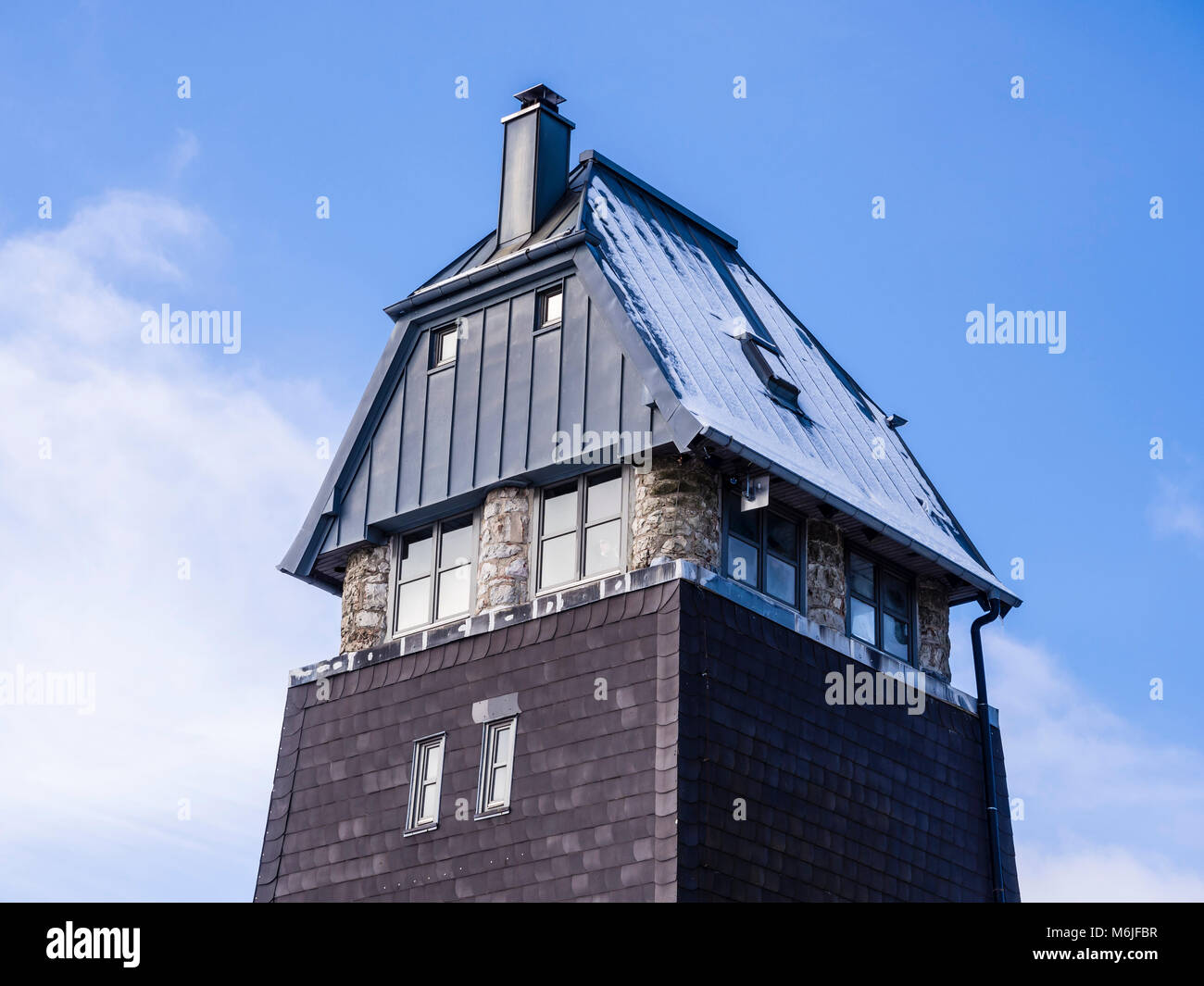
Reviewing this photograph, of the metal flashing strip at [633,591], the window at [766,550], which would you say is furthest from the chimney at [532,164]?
the metal flashing strip at [633,591]

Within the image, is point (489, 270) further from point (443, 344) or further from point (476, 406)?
point (476, 406)

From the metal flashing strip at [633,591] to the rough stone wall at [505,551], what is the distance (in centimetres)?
37

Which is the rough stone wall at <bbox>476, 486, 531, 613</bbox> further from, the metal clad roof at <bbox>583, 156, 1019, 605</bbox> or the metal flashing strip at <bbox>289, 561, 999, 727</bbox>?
Result: the metal clad roof at <bbox>583, 156, 1019, 605</bbox>

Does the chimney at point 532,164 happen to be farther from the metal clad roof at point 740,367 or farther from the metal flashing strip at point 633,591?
the metal flashing strip at point 633,591

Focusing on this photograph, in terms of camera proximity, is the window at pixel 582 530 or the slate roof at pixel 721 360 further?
the slate roof at pixel 721 360

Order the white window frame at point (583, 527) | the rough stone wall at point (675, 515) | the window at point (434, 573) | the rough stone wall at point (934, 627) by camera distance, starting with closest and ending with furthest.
Answer: 1. the rough stone wall at point (675, 515)
2. the white window frame at point (583, 527)
3. the window at point (434, 573)
4. the rough stone wall at point (934, 627)

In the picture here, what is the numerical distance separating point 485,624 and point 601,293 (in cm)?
490

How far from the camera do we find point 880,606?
27.1m

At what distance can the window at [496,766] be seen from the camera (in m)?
24.0

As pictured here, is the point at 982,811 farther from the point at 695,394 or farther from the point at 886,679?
the point at 695,394

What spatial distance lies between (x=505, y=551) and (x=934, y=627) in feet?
22.9

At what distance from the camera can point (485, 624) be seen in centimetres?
2514

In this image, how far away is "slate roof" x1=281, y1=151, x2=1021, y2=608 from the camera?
24.9 m
